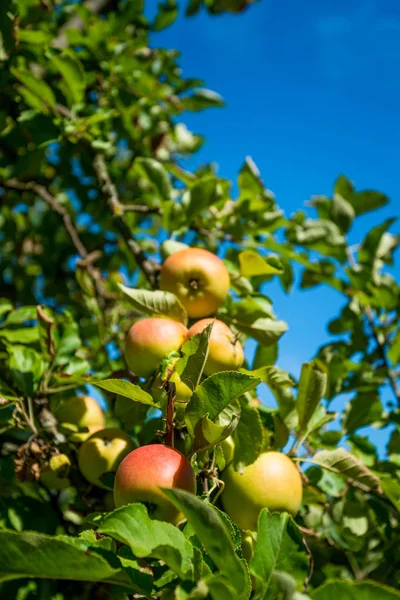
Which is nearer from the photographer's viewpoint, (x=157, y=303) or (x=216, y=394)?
(x=216, y=394)

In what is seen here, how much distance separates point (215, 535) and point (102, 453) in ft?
1.72

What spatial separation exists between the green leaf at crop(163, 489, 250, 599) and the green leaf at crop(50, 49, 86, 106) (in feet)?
4.63

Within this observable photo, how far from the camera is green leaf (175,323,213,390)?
0.80 m

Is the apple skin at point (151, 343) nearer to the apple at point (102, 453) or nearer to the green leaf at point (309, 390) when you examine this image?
the apple at point (102, 453)

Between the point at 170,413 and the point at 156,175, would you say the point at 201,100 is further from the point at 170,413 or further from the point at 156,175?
the point at 170,413

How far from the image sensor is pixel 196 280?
1168 mm

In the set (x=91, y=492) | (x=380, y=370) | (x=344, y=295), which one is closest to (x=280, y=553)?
(x=91, y=492)

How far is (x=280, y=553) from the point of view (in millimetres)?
674

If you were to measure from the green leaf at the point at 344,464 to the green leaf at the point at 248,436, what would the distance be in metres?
0.20

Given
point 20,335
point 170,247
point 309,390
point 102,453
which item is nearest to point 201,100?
point 170,247

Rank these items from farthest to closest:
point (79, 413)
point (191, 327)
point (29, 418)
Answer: point (79, 413)
point (29, 418)
point (191, 327)

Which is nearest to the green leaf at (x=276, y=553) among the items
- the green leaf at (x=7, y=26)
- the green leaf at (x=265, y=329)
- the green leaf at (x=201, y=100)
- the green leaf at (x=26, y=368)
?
the green leaf at (x=265, y=329)

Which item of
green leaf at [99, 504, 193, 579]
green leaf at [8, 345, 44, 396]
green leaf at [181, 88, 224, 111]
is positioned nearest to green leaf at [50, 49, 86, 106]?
green leaf at [181, 88, 224, 111]

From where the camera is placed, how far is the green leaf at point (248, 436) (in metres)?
0.93
